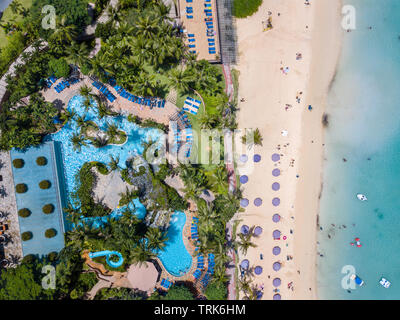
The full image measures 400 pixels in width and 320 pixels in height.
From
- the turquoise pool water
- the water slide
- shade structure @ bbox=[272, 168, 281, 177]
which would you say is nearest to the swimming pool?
the water slide

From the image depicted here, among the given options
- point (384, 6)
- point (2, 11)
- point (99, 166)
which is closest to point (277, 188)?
point (99, 166)

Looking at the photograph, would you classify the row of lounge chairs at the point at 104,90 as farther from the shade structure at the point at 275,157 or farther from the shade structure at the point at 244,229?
the shade structure at the point at 244,229

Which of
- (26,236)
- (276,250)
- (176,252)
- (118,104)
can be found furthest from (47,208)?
(276,250)

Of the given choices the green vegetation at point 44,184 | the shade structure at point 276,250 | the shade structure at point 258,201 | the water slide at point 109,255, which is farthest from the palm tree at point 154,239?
the shade structure at point 276,250

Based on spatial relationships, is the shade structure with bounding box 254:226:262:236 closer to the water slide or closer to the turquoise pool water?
the turquoise pool water

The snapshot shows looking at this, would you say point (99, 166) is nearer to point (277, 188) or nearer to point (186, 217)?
point (186, 217)

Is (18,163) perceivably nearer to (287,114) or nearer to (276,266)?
(287,114)

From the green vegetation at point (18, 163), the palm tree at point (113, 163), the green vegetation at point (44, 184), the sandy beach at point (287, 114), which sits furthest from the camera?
the sandy beach at point (287, 114)
